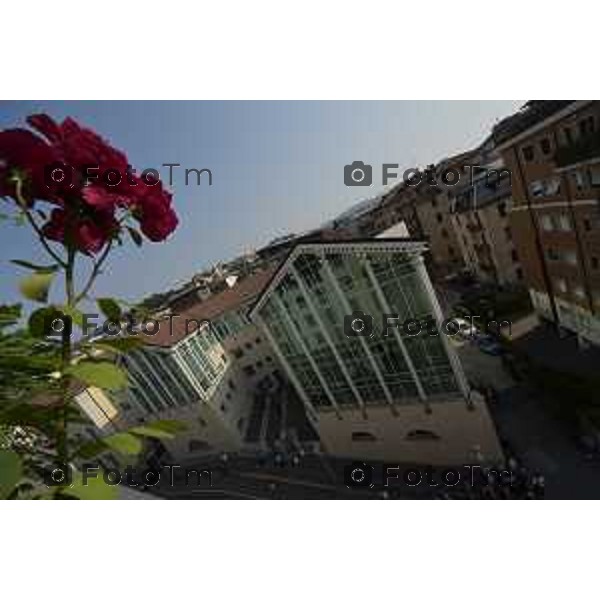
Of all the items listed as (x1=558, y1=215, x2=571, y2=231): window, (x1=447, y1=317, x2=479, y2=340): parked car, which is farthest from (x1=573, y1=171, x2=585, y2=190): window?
(x1=447, y1=317, x2=479, y2=340): parked car

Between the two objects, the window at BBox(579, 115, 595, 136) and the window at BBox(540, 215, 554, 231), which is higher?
the window at BBox(579, 115, 595, 136)

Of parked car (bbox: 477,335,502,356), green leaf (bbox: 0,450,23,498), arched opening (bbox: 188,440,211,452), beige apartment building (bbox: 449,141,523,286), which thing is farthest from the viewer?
beige apartment building (bbox: 449,141,523,286)

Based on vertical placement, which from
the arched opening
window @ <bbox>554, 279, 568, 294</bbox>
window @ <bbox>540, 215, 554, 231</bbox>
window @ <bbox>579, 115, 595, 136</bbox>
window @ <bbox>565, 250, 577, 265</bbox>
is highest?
window @ <bbox>579, 115, 595, 136</bbox>

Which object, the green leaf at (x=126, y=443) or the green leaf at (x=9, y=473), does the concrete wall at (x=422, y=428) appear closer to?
the green leaf at (x=126, y=443)

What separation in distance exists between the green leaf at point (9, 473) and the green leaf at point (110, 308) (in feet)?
1.51

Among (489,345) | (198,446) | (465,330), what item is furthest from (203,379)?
(489,345)

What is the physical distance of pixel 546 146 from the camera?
2767 centimetres

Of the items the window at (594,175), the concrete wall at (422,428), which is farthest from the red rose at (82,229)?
the window at (594,175)

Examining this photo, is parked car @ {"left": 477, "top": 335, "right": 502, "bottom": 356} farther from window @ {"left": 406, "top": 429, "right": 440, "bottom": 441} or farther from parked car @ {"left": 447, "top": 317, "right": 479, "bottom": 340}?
window @ {"left": 406, "top": 429, "right": 440, "bottom": 441}

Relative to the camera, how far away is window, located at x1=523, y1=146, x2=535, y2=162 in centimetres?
2912

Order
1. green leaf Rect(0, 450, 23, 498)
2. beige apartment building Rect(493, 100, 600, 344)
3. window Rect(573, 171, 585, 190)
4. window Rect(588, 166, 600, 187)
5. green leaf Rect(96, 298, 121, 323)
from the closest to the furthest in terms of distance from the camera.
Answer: green leaf Rect(0, 450, 23, 498), green leaf Rect(96, 298, 121, 323), window Rect(588, 166, 600, 187), beige apartment building Rect(493, 100, 600, 344), window Rect(573, 171, 585, 190)

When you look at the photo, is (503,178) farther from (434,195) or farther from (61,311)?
(61,311)

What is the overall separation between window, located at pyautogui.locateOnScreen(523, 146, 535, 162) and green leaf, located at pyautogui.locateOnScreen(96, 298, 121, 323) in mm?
30079

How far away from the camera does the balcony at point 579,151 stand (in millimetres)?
23500
